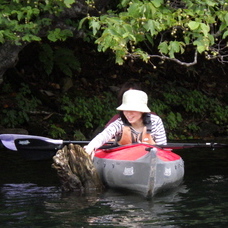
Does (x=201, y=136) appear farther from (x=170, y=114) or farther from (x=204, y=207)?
(x=204, y=207)

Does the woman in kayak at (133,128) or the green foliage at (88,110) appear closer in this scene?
the woman in kayak at (133,128)

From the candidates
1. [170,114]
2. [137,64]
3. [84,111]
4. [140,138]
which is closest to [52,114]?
[84,111]

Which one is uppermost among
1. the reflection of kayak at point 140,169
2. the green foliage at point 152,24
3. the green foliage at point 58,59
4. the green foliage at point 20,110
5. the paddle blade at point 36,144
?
the green foliage at point 58,59

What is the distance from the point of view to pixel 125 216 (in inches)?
276

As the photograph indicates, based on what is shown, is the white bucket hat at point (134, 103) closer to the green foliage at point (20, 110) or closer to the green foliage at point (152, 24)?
the green foliage at point (152, 24)

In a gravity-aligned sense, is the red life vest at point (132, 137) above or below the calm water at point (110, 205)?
above

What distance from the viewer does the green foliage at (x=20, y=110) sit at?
591 inches

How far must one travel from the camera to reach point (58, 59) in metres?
16.8

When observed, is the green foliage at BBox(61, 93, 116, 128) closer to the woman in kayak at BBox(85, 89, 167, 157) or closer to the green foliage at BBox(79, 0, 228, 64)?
the green foliage at BBox(79, 0, 228, 64)

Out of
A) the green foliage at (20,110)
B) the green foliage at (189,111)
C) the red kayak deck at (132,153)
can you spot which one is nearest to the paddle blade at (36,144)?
the red kayak deck at (132,153)

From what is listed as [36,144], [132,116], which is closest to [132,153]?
[132,116]

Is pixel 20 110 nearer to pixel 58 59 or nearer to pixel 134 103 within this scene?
pixel 58 59

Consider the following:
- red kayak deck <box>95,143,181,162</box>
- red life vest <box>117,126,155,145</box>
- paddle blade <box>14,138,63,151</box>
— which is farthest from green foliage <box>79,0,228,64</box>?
paddle blade <box>14,138,63,151</box>

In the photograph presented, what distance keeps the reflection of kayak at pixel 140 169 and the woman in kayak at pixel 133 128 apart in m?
0.28
